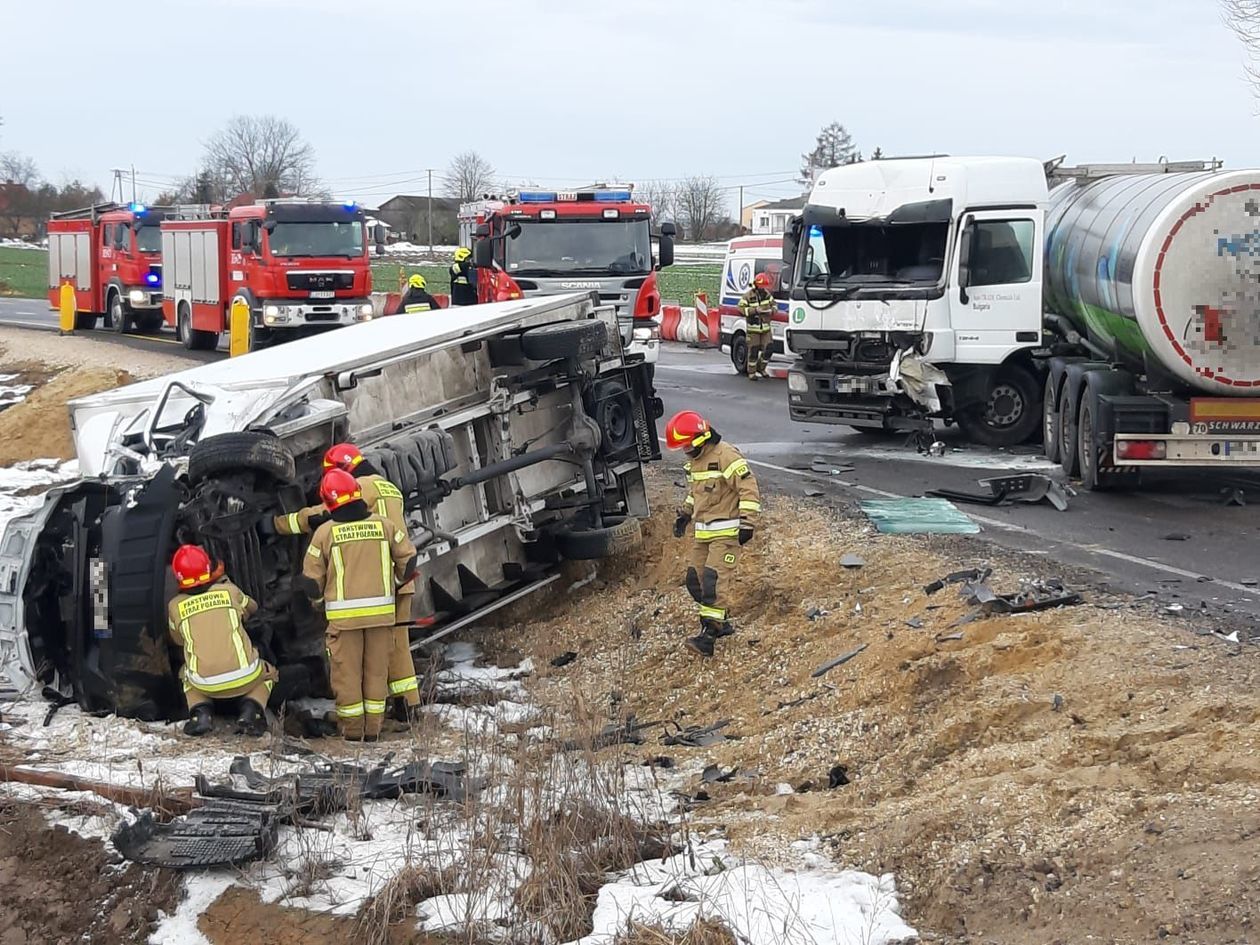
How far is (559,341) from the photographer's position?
9.84 meters

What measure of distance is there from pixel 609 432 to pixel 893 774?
499cm

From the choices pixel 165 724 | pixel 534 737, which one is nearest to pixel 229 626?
pixel 165 724

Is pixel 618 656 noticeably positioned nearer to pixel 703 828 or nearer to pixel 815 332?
pixel 703 828

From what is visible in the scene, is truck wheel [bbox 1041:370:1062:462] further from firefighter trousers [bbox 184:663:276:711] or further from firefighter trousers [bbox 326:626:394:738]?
firefighter trousers [bbox 184:663:276:711]

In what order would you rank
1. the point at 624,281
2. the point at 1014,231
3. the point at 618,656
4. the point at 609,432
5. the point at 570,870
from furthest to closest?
1. the point at 624,281
2. the point at 1014,231
3. the point at 609,432
4. the point at 618,656
5. the point at 570,870

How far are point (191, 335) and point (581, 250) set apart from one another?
1180 cm

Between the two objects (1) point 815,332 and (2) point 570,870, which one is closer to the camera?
(2) point 570,870

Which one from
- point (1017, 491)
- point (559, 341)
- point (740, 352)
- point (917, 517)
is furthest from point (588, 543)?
point (740, 352)

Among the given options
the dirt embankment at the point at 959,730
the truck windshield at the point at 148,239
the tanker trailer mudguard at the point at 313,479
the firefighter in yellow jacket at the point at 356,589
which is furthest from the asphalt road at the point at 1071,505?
the truck windshield at the point at 148,239

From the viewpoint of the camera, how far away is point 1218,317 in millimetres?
10914

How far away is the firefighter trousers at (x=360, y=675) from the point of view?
7.83m

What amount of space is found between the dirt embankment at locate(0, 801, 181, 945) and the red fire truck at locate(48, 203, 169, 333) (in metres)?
24.8

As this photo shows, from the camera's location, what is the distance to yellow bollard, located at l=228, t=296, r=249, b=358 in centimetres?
2355

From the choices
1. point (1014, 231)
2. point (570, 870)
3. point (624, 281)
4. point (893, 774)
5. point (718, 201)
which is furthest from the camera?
point (718, 201)
